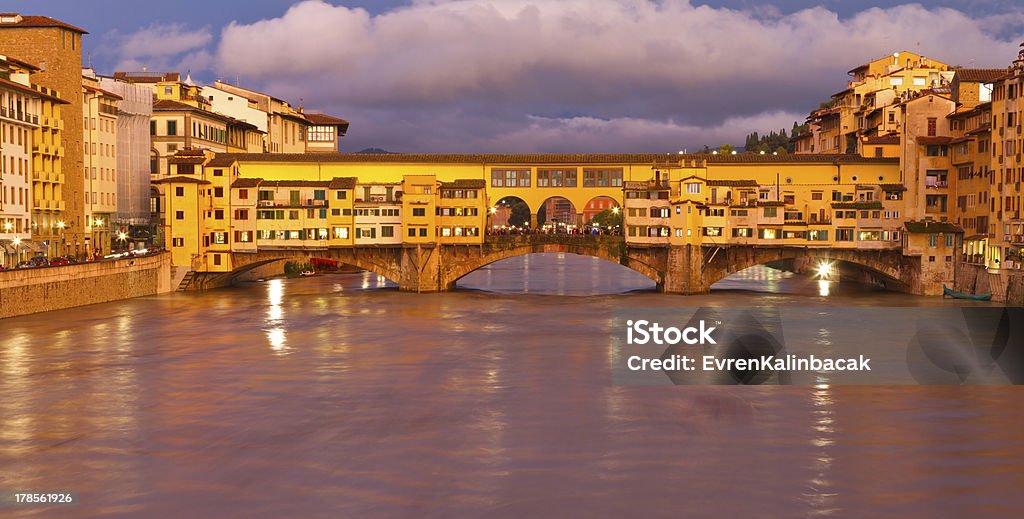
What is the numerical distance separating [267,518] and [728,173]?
56.5 meters

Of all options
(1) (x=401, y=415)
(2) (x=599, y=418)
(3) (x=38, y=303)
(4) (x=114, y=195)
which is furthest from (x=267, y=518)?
(4) (x=114, y=195)

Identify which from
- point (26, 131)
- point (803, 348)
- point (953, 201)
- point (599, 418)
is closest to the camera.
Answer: point (599, 418)

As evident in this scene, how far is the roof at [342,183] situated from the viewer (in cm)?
7150

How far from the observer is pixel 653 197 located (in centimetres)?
7006

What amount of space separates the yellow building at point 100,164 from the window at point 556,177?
3255 centimetres

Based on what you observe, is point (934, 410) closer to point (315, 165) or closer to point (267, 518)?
point (267, 518)

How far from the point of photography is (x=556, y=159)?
75438mm

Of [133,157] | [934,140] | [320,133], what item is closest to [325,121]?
[320,133]

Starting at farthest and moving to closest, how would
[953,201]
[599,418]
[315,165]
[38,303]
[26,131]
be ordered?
[315,165]
[953,201]
[26,131]
[38,303]
[599,418]

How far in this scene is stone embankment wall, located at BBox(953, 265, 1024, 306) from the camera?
57281 millimetres

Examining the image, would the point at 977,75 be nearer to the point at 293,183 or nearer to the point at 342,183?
the point at 342,183

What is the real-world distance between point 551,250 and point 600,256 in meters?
3.53

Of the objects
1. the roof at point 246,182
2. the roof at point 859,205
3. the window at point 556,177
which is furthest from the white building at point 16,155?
the roof at point 859,205

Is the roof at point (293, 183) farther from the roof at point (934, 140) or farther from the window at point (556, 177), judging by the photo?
the roof at point (934, 140)
